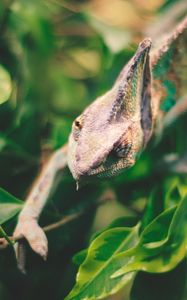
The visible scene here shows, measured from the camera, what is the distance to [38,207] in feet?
4.94

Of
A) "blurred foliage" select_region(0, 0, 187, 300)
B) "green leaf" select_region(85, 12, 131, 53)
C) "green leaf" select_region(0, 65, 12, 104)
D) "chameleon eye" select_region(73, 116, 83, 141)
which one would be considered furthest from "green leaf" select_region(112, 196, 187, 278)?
"green leaf" select_region(85, 12, 131, 53)

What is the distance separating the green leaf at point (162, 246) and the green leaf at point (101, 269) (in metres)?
0.04

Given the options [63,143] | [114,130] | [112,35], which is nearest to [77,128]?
[114,130]

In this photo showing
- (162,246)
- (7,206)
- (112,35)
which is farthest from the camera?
(112,35)

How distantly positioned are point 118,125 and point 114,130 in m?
0.04

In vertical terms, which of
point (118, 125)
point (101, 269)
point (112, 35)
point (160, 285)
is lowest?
point (160, 285)

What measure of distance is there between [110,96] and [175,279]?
513mm

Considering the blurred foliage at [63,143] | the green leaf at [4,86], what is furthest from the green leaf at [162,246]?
the green leaf at [4,86]

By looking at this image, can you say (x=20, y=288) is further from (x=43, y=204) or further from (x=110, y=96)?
(x=110, y=96)

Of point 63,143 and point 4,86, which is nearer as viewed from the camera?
point 4,86

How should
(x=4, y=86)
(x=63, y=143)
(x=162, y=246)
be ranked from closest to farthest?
(x=162, y=246), (x=4, y=86), (x=63, y=143)

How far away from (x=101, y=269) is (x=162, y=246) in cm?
16

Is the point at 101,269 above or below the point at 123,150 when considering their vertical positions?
below

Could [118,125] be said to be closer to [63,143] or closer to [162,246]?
[162,246]
